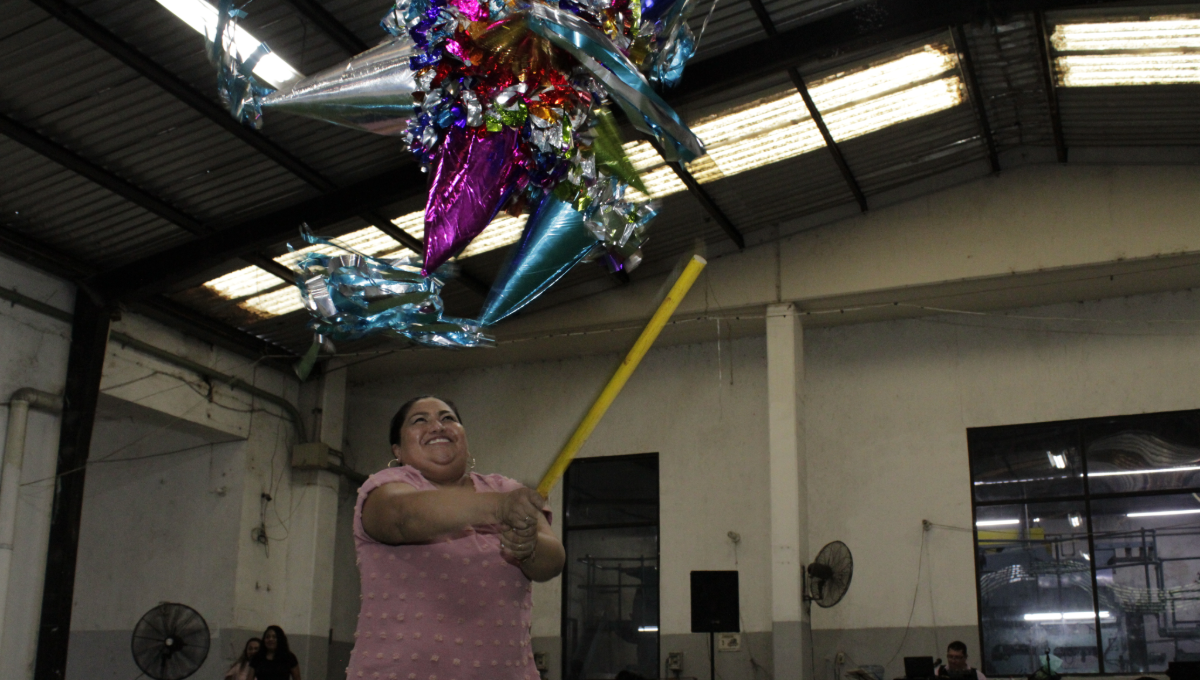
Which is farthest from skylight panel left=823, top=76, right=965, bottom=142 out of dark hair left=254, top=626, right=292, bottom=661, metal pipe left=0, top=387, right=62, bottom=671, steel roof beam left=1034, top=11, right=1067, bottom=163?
metal pipe left=0, top=387, right=62, bottom=671

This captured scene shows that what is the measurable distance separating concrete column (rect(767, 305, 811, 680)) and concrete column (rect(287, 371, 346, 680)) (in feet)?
15.5

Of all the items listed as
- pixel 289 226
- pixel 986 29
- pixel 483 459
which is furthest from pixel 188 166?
pixel 986 29

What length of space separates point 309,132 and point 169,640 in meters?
4.67

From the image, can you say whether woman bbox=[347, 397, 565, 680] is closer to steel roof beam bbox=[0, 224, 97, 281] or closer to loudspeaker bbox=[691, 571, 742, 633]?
loudspeaker bbox=[691, 571, 742, 633]

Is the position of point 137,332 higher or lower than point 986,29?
lower

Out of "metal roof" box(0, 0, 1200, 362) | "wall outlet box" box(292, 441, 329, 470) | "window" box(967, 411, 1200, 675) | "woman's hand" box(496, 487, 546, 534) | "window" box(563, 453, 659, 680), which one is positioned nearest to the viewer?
"woman's hand" box(496, 487, 546, 534)

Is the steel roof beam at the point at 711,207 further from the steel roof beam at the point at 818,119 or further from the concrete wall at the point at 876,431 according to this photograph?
the concrete wall at the point at 876,431

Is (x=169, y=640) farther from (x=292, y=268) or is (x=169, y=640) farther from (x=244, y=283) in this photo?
(x=292, y=268)

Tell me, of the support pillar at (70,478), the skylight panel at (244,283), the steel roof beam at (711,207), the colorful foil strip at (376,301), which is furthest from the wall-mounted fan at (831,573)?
the colorful foil strip at (376,301)

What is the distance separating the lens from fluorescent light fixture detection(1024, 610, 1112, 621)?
9523 mm

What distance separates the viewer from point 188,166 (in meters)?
8.38

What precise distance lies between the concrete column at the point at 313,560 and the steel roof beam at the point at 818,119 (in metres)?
6.01

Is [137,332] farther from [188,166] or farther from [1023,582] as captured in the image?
[1023,582]

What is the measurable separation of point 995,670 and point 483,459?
5.65m
